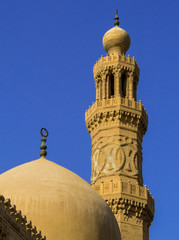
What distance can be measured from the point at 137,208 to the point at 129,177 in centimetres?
128

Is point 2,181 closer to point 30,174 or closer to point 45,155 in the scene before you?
point 30,174

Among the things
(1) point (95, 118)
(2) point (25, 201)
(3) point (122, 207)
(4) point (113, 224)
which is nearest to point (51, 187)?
(2) point (25, 201)

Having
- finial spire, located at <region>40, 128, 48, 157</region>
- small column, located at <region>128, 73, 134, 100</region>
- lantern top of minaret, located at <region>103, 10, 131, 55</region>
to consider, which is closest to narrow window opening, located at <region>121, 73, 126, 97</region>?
small column, located at <region>128, 73, 134, 100</region>

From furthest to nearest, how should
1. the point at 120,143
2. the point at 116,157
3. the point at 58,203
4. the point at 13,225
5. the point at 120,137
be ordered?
1. the point at 120,137
2. the point at 120,143
3. the point at 116,157
4. the point at 58,203
5. the point at 13,225

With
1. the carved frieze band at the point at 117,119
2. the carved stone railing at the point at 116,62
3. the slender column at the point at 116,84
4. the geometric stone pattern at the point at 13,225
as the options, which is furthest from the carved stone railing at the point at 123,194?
the geometric stone pattern at the point at 13,225

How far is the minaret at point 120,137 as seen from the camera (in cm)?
2333

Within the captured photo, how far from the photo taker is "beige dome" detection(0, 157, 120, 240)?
13.8 meters

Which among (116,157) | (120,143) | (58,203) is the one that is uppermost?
(120,143)

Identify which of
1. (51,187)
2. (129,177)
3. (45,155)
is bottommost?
(51,187)

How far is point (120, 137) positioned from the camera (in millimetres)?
24609

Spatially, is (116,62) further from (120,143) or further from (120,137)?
(120,143)

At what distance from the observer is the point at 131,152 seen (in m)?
24.6

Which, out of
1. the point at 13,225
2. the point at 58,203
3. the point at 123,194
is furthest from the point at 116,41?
the point at 13,225

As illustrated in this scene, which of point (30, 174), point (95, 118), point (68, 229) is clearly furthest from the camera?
point (95, 118)
